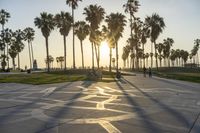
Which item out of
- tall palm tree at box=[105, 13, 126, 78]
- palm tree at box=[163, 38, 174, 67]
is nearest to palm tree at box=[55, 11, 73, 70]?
tall palm tree at box=[105, 13, 126, 78]

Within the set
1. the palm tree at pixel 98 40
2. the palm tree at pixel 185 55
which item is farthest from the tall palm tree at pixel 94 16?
the palm tree at pixel 185 55

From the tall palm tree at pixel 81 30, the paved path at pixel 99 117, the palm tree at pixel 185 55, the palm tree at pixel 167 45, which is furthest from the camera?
the palm tree at pixel 185 55

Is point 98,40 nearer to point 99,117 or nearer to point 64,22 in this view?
point 64,22

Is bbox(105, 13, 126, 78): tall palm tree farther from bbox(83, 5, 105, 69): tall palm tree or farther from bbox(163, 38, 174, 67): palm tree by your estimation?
bbox(163, 38, 174, 67): palm tree

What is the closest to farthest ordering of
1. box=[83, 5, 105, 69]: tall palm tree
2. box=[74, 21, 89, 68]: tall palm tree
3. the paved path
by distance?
1. the paved path
2. box=[83, 5, 105, 69]: tall palm tree
3. box=[74, 21, 89, 68]: tall palm tree

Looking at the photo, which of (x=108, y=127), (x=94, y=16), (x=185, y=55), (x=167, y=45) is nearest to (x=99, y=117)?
(x=108, y=127)

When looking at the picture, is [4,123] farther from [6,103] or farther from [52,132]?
[6,103]

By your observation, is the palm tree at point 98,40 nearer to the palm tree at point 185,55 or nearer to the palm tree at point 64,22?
the palm tree at point 64,22

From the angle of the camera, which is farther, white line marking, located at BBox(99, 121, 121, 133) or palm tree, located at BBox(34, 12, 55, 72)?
palm tree, located at BBox(34, 12, 55, 72)

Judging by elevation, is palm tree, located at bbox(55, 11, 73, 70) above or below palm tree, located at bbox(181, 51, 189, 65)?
above

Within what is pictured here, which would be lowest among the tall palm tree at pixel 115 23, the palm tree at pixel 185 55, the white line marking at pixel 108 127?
the white line marking at pixel 108 127

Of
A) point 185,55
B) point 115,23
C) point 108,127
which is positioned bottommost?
point 108,127

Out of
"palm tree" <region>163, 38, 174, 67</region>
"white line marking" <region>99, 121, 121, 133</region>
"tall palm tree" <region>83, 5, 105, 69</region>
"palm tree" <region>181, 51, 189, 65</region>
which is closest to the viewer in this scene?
"white line marking" <region>99, 121, 121, 133</region>

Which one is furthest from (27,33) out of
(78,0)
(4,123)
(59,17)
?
(4,123)
